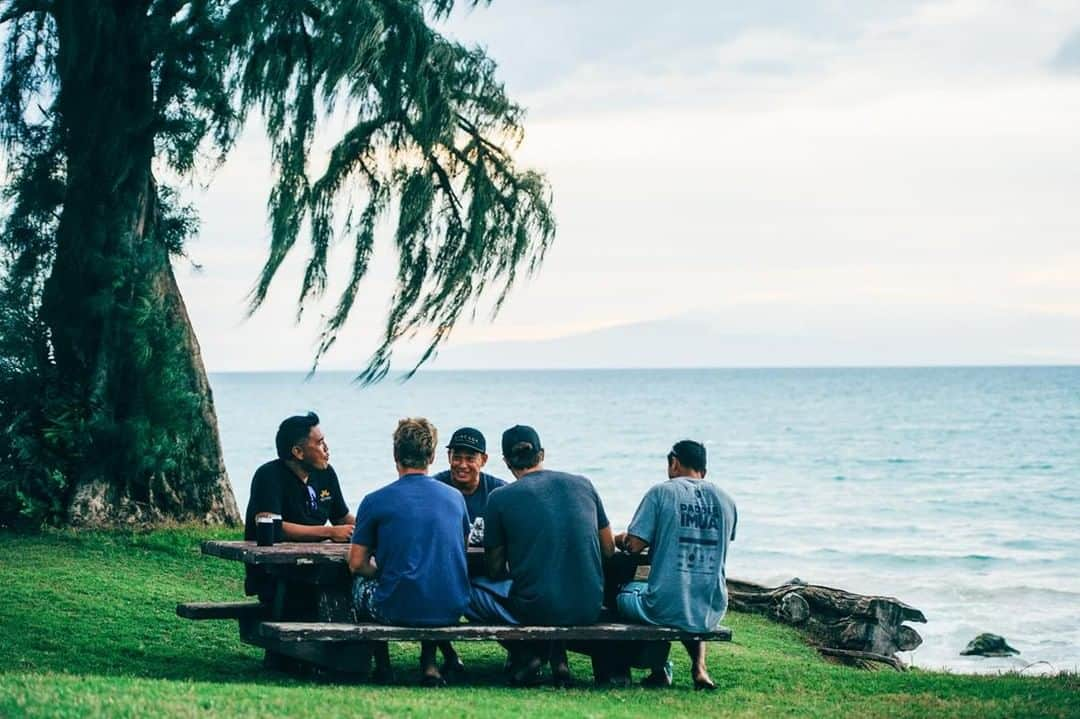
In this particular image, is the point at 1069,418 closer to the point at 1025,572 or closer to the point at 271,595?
the point at 1025,572

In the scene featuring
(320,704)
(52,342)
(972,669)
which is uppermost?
(52,342)

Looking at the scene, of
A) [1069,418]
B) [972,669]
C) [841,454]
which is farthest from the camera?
[1069,418]

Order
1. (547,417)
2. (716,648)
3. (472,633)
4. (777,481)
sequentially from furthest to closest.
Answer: (547,417) → (777,481) → (716,648) → (472,633)

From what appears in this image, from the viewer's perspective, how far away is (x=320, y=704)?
6922 millimetres

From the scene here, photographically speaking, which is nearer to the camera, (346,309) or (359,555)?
(359,555)

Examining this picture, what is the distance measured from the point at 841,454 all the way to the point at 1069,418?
34.8 meters

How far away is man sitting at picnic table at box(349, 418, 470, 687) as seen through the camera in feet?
25.6

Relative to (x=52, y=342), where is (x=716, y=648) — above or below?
below

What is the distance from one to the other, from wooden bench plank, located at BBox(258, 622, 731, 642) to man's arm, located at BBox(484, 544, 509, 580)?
0.33 m

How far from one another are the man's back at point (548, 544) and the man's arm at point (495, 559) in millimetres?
42

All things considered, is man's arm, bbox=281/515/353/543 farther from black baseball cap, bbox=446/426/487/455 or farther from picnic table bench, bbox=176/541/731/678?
black baseball cap, bbox=446/426/487/455

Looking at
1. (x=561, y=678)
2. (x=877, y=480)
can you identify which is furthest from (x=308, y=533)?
(x=877, y=480)

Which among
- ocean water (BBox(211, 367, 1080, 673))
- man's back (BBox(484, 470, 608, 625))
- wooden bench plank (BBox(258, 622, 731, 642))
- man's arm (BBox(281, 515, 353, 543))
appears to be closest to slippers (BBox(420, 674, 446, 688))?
wooden bench plank (BBox(258, 622, 731, 642))

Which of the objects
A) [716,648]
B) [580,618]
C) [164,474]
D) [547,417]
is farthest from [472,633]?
[547,417]
